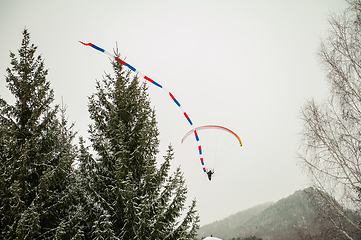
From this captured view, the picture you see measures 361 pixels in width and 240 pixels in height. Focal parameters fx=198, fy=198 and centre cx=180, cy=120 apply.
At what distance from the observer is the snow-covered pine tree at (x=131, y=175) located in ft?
15.3

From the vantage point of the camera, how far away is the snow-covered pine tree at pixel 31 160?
459 cm

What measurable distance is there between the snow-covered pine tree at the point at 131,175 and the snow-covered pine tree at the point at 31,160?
121 centimetres

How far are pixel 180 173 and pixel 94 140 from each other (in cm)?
256

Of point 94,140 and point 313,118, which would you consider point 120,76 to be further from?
point 313,118

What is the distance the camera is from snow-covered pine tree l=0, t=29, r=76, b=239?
459cm

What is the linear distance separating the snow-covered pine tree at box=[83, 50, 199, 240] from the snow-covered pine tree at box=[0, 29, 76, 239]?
1206 millimetres

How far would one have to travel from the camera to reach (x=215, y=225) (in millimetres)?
147875

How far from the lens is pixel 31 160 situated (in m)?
5.48

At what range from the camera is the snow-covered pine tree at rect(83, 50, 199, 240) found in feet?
15.3

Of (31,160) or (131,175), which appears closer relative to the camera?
(131,175)

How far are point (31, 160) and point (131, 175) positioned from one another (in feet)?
10.1

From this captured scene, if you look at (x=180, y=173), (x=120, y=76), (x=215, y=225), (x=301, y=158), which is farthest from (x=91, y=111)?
(x=215, y=225)

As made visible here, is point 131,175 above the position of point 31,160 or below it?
below

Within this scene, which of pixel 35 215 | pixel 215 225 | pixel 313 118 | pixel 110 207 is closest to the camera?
pixel 35 215
